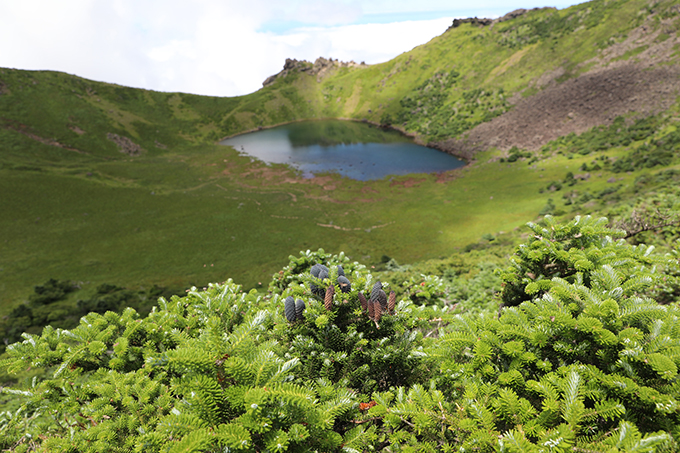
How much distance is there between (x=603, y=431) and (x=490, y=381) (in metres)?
1.14

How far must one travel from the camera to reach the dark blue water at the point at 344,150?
71.5 meters

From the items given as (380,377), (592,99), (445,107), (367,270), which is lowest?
(380,377)

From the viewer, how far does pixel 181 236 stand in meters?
40.5

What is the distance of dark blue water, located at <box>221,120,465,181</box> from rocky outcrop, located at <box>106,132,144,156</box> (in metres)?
29.6

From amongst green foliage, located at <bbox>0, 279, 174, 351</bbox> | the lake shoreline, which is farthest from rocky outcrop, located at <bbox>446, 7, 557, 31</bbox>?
green foliage, located at <bbox>0, 279, 174, 351</bbox>

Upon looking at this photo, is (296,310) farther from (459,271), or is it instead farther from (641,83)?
(641,83)

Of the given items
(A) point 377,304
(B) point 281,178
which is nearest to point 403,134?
(B) point 281,178

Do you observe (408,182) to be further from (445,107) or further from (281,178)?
(445,107)

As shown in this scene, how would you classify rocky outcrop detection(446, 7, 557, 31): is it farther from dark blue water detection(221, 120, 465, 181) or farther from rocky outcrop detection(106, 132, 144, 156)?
rocky outcrop detection(106, 132, 144, 156)

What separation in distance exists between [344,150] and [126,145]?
69.8 metres

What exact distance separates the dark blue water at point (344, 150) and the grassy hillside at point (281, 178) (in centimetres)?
653

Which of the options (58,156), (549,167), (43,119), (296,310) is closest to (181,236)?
(296,310)

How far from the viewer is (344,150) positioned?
8950 centimetres

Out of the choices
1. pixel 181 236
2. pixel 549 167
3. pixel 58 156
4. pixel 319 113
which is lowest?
pixel 181 236
